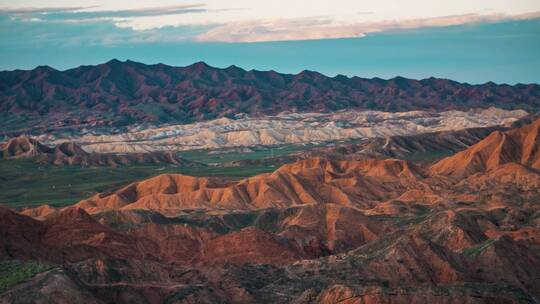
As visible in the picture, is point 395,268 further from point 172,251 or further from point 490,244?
point 172,251

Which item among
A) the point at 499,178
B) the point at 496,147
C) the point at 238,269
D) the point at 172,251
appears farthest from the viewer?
the point at 496,147

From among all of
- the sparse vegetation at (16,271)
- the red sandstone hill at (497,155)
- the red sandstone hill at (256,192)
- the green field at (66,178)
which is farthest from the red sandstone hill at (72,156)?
the sparse vegetation at (16,271)

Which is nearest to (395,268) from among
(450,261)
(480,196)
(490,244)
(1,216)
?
(450,261)

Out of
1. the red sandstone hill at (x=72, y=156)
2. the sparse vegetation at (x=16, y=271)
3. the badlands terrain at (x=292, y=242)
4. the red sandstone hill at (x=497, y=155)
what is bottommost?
the red sandstone hill at (x=72, y=156)

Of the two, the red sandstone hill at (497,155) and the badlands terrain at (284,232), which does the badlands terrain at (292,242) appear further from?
the red sandstone hill at (497,155)

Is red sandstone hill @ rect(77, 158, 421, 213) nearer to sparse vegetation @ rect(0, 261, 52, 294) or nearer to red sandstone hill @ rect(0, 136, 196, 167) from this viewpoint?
sparse vegetation @ rect(0, 261, 52, 294)

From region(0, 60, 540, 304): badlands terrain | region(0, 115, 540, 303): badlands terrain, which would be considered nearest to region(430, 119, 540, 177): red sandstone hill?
region(0, 60, 540, 304): badlands terrain
